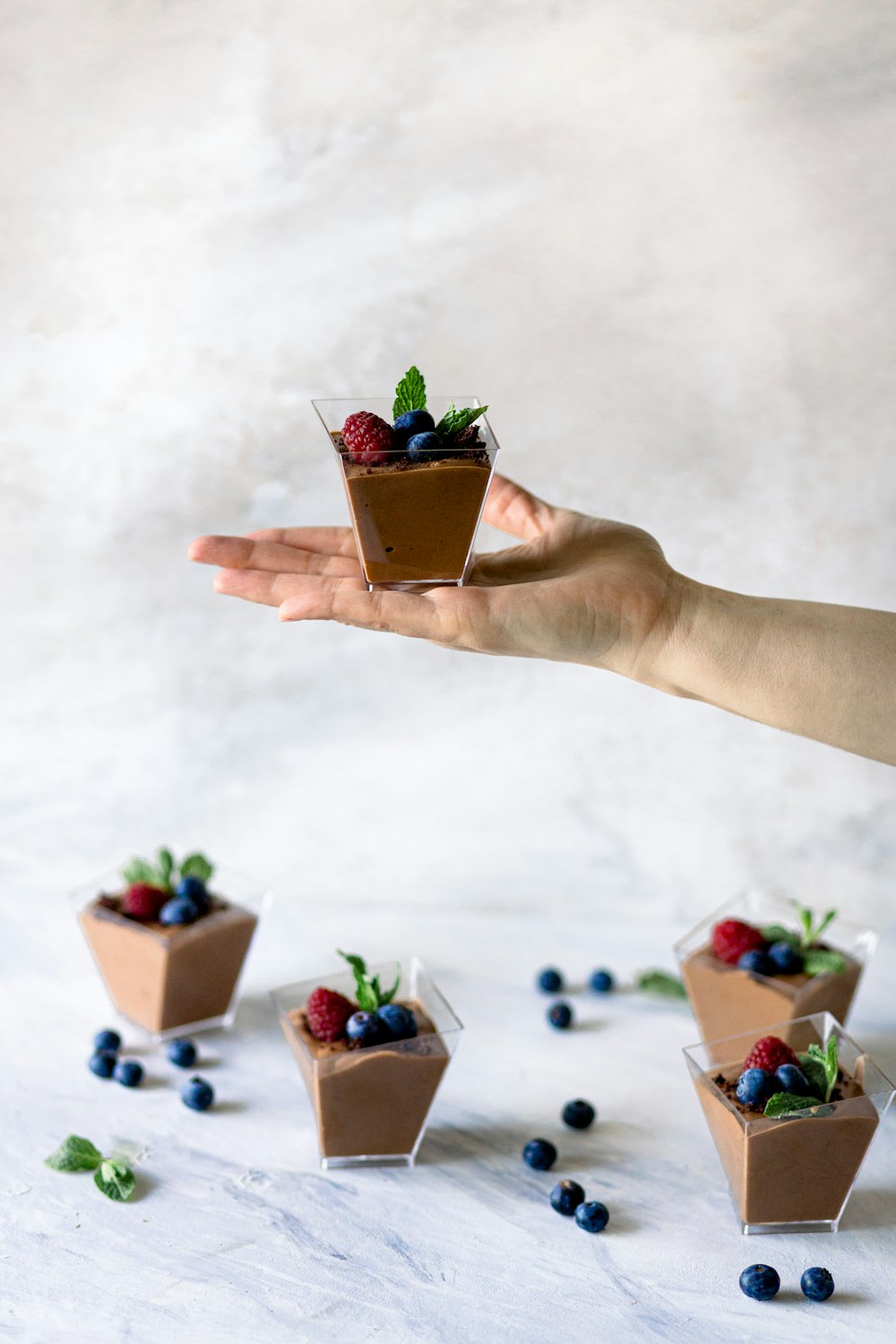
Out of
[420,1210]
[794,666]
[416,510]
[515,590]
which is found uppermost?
[416,510]

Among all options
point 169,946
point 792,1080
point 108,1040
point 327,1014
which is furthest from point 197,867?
point 792,1080

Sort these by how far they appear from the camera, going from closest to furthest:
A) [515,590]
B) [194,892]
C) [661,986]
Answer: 1. [515,590]
2. [194,892]
3. [661,986]

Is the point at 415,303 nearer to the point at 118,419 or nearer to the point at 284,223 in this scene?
the point at 284,223

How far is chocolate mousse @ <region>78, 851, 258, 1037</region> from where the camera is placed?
2.19 m

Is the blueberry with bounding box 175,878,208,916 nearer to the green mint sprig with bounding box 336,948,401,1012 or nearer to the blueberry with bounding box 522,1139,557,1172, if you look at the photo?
the green mint sprig with bounding box 336,948,401,1012

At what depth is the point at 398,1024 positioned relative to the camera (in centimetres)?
188

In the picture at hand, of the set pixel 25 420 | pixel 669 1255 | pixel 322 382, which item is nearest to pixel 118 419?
pixel 25 420

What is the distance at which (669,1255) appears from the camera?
1791 mm

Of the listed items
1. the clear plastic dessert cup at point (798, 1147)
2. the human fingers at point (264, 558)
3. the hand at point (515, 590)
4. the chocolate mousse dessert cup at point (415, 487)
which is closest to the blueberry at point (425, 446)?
the chocolate mousse dessert cup at point (415, 487)

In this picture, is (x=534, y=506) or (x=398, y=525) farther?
(x=534, y=506)

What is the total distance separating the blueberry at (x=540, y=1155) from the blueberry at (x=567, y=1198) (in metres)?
0.06

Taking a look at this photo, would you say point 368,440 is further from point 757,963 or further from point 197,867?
point 757,963

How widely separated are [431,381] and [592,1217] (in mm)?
1459

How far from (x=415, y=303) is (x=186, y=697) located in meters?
0.88
